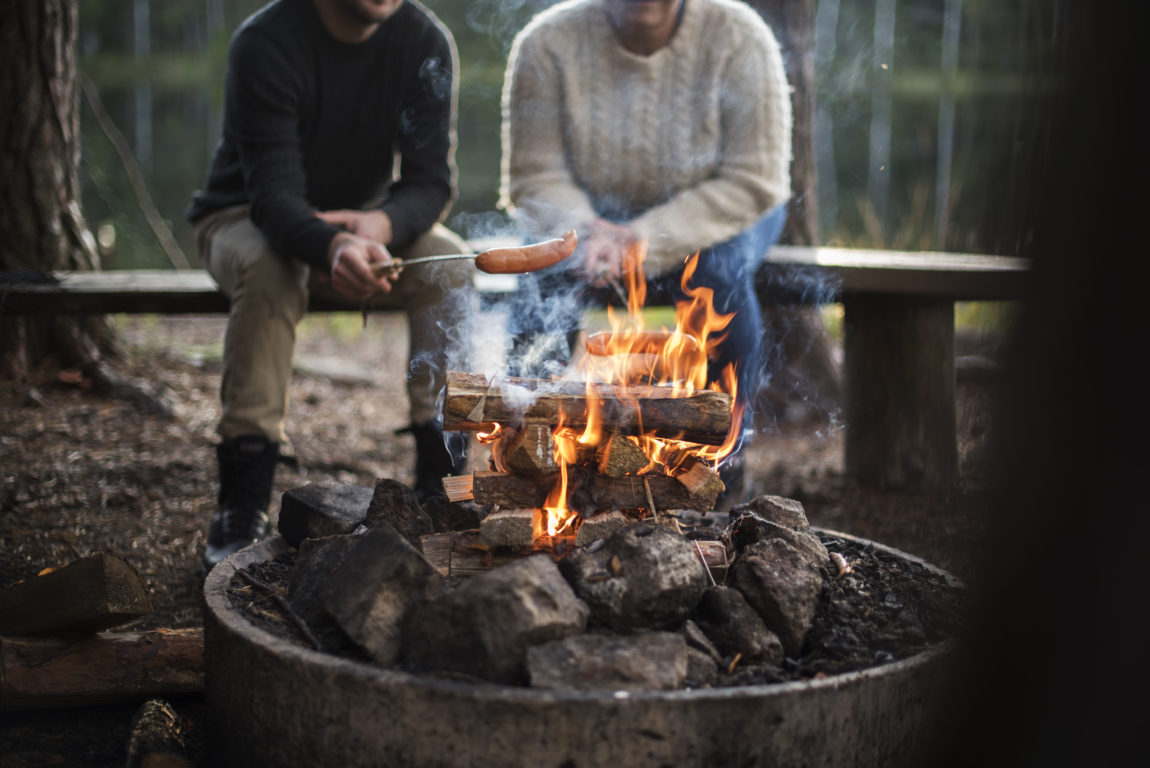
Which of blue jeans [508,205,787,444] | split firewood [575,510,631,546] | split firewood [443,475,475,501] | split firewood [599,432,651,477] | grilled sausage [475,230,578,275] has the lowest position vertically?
split firewood [575,510,631,546]

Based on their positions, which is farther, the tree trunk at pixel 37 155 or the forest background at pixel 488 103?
the forest background at pixel 488 103

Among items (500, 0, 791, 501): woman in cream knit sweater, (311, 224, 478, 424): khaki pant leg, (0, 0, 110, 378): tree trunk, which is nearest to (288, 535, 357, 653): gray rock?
(311, 224, 478, 424): khaki pant leg

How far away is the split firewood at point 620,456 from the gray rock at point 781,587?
0.94ft

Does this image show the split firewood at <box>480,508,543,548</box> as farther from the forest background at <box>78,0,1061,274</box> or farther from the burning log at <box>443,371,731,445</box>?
the forest background at <box>78,0,1061,274</box>

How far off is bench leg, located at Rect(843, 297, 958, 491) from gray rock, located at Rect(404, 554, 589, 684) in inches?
106

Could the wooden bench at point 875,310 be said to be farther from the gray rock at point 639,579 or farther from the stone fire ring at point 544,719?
the stone fire ring at point 544,719

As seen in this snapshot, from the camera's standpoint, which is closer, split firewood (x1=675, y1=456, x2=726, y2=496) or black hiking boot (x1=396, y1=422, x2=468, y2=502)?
split firewood (x1=675, y1=456, x2=726, y2=496)

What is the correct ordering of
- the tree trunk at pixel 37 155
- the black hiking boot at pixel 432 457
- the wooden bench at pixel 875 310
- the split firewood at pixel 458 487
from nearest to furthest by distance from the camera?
the split firewood at pixel 458 487
the black hiking boot at pixel 432 457
the wooden bench at pixel 875 310
the tree trunk at pixel 37 155

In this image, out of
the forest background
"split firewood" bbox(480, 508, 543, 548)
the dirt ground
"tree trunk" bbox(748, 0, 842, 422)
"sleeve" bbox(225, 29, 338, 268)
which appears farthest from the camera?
the forest background

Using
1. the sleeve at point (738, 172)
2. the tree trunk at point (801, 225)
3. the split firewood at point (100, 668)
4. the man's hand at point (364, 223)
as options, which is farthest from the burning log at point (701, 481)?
the tree trunk at point (801, 225)

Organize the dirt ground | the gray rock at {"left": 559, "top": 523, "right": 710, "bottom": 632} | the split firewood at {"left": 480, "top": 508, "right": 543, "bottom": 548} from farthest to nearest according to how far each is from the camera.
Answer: the dirt ground < the split firewood at {"left": 480, "top": 508, "right": 543, "bottom": 548} < the gray rock at {"left": 559, "top": 523, "right": 710, "bottom": 632}

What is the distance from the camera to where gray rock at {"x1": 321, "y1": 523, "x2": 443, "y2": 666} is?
1564 millimetres

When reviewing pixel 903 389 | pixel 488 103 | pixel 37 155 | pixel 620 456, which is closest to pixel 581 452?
pixel 620 456

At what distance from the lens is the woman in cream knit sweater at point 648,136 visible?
3260 mm
